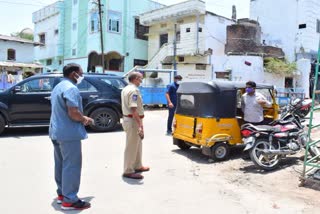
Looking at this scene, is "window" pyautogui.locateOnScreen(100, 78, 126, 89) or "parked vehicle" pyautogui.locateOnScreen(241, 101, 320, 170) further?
"window" pyautogui.locateOnScreen(100, 78, 126, 89)

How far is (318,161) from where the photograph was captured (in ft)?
20.0

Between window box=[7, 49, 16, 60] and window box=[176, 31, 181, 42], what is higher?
window box=[176, 31, 181, 42]

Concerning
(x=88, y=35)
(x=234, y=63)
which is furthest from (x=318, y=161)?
(x=88, y=35)

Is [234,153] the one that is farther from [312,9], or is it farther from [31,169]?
[312,9]

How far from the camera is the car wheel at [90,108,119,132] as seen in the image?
1076cm

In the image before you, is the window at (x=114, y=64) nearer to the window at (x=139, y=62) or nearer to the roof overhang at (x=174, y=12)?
the window at (x=139, y=62)

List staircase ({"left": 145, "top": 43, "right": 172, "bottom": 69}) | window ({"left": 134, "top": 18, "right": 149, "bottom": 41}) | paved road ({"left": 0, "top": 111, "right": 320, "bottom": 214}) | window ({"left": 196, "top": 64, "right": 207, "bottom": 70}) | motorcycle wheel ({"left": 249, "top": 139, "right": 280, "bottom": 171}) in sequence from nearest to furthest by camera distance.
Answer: paved road ({"left": 0, "top": 111, "right": 320, "bottom": 214}) < motorcycle wheel ({"left": 249, "top": 139, "right": 280, "bottom": 171}) < window ({"left": 196, "top": 64, "right": 207, "bottom": 70}) < staircase ({"left": 145, "top": 43, "right": 172, "bottom": 69}) < window ({"left": 134, "top": 18, "right": 149, "bottom": 41})

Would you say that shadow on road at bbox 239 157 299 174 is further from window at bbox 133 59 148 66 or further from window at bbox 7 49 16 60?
window at bbox 7 49 16 60

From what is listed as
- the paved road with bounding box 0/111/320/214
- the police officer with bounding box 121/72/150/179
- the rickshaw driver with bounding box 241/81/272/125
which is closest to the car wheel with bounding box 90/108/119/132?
the paved road with bounding box 0/111/320/214

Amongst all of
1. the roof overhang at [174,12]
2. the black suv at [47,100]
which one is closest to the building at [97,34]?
the roof overhang at [174,12]

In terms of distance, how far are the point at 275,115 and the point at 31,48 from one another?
30.4m

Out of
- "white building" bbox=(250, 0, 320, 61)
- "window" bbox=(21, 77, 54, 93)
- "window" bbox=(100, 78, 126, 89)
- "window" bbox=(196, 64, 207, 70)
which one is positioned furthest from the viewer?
"white building" bbox=(250, 0, 320, 61)

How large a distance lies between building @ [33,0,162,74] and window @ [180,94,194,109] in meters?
23.9

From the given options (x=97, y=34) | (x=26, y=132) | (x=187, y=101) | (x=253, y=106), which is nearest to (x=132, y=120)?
(x=187, y=101)
